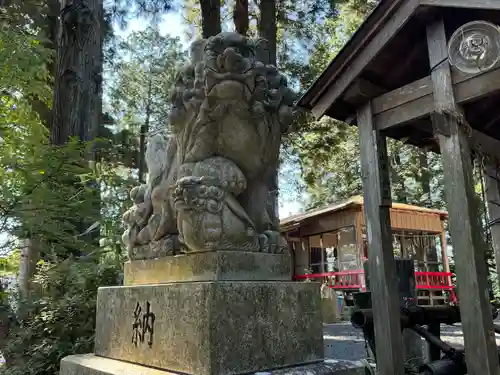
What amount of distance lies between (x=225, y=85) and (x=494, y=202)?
443 centimetres

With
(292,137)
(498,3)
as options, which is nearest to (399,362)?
(498,3)

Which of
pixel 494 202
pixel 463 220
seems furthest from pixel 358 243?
pixel 463 220

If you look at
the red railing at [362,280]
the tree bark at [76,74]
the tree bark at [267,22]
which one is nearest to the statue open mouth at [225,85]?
the tree bark at [76,74]

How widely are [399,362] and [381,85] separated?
2649mm

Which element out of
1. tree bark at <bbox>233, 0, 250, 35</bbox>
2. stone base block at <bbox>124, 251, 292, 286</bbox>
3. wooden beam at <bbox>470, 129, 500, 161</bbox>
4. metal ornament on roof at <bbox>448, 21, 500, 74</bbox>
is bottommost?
stone base block at <bbox>124, 251, 292, 286</bbox>

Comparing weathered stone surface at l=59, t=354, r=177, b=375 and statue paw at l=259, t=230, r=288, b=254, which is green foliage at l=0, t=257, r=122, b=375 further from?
statue paw at l=259, t=230, r=288, b=254

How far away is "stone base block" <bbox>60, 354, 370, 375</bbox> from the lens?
2205 millimetres

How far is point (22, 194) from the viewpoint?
3.63 meters

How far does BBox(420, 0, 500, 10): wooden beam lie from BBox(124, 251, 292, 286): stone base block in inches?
92.8

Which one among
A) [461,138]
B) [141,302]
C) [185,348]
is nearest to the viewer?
[185,348]

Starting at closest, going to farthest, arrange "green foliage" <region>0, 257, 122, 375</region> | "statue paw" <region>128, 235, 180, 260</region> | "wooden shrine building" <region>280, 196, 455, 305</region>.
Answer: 1. "statue paw" <region>128, 235, 180, 260</region>
2. "green foliage" <region>0, 257, 122, 375</region>
3. "wooden shrine building" <region>280, 196, 455, 305</region>

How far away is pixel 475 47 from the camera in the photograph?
321cm

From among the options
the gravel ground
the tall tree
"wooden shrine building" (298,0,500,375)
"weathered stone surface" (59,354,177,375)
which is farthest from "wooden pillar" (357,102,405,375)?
the tall tree

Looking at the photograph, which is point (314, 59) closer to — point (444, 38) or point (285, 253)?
point (444, 38)
